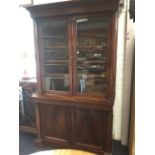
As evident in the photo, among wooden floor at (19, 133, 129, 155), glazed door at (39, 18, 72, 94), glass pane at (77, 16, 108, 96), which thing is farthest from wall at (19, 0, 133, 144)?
glazed door at (39, 18, 72, 94)

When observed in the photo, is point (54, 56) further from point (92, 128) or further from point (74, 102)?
point (92, 128)

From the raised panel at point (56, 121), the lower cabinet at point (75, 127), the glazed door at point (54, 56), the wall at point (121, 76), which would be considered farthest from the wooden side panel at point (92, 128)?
the wall at point (121, 76)

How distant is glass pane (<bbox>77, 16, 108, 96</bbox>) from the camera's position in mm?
2006

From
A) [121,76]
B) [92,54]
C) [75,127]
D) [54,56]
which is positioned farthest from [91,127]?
[54,56]

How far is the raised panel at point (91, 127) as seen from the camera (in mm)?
2043

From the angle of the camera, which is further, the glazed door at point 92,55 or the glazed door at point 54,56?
the glazed door at point 54,56

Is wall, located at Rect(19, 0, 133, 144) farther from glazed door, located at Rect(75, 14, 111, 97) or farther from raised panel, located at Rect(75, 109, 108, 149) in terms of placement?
raised panel, located at Rect(75, 109, 108, 149)

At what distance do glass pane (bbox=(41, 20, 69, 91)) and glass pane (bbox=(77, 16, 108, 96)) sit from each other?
0.20 meters

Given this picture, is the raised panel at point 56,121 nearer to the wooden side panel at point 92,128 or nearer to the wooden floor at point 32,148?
the wooden side panel at point 92,128

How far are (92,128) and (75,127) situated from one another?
0.23 meters

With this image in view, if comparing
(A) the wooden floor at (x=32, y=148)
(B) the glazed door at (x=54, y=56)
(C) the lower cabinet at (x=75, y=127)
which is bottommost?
(A) the wooden floor at (x=32, y=148)
